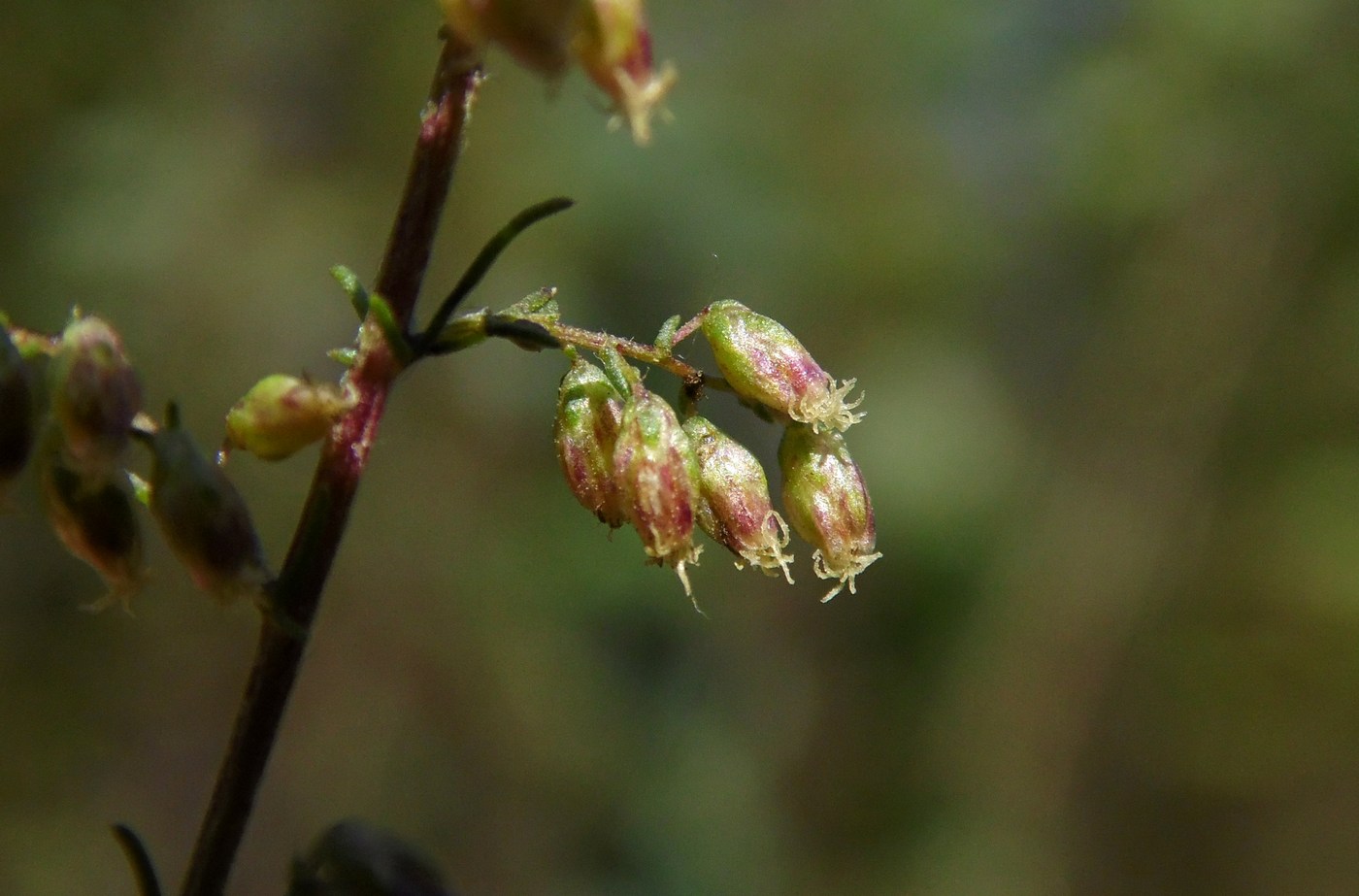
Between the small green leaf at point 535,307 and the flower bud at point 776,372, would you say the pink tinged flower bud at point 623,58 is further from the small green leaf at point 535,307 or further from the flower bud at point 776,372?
the flower bud at point 776,372

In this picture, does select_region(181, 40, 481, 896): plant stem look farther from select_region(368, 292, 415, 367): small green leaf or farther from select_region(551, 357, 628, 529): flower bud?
select_region(551, 357, 628, 529): flower bud

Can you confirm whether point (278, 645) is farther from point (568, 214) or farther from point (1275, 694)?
point (1275, 694)

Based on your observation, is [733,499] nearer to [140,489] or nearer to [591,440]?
[591,440]

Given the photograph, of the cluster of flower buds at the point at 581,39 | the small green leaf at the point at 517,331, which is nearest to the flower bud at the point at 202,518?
the small green leaf at the point at 517,331

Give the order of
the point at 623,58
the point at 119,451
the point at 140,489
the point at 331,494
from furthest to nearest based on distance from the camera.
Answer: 1. the point at 140,489
2. the point at 331,494
3. the point at 119,451
4. the point at 623,58

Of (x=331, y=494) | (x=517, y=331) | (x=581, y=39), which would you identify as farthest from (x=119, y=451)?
(x=581, y=39)

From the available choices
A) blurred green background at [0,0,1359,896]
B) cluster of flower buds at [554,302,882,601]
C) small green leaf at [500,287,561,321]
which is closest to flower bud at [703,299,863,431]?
cluster of flower buds at [554,302,882,601]
